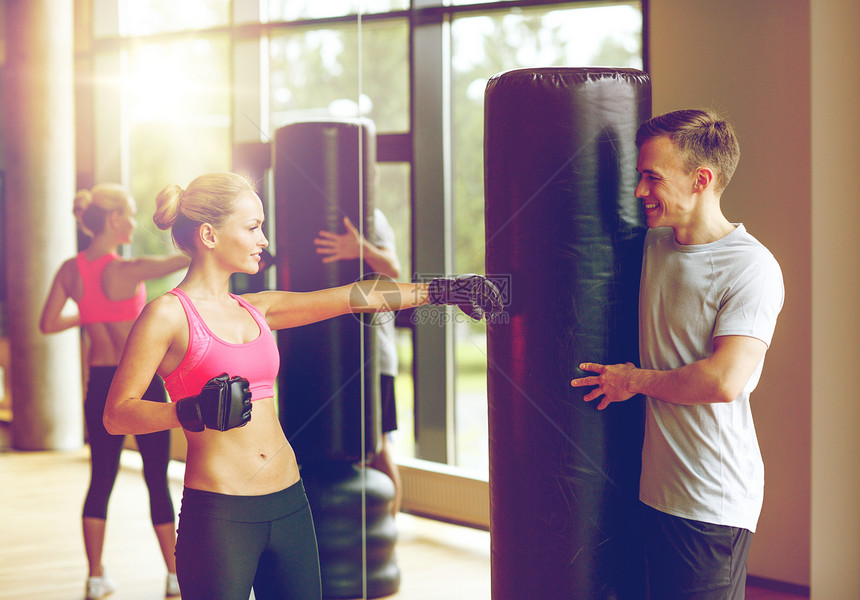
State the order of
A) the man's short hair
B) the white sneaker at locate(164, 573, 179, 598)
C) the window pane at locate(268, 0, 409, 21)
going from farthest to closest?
the white sneaker at locate(164, 573, 179, 598)
the window pane at locate(268, 0, 409, 21)
the man's short hair

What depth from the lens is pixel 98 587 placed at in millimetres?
2471

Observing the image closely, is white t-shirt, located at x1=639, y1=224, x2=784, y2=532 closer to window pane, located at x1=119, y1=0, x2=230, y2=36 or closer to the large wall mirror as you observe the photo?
the large wall mirror

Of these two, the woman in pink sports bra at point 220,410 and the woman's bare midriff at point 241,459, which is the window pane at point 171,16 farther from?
the woman's bare midriff at point 241,459

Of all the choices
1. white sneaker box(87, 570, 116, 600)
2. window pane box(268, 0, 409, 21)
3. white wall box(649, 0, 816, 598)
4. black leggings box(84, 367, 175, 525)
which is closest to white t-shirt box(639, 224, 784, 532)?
window pane box(268, 0, 409, 21)

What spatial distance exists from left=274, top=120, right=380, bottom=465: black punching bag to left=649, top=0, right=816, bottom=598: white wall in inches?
53.3

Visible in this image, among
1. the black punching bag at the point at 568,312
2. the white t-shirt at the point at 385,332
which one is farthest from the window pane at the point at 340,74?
the black punching bag at the point at 568,312

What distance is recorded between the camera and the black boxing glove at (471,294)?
1782mm

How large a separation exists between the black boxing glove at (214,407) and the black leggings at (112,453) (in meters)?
1.04

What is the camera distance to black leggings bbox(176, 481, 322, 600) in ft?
4.75

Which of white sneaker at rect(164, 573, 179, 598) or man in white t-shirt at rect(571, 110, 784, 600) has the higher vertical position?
man in white t-shirt at rect(571, 110, 784, 600)

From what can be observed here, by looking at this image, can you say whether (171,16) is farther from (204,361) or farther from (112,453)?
(112,453)

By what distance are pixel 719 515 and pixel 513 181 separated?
31.8 inches

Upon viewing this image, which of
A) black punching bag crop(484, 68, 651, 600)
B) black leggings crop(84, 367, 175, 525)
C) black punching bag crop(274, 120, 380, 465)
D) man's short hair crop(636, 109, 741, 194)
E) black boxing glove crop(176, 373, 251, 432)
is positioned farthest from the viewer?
black leggings crop(84, 367, 175, 525)

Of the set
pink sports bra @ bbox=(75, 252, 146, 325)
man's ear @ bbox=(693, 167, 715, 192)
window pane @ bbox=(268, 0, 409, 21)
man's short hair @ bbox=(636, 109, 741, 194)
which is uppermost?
window pane @ bbox=(268, 0, 409, 21)
